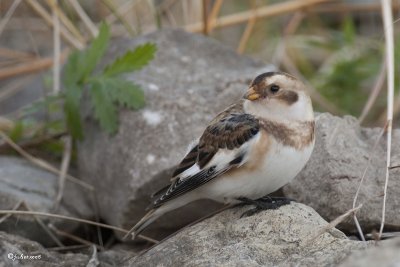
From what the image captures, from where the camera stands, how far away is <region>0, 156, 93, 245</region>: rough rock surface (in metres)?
3.98

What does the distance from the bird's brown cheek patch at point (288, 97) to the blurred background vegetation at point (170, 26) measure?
89 cm

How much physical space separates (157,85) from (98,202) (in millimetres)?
763

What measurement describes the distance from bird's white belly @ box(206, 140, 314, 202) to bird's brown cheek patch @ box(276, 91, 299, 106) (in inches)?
8.9

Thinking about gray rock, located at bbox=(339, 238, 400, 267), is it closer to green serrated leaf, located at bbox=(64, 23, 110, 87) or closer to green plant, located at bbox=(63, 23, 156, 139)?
green plant, located at bbox=(63, 23, 156, 139)

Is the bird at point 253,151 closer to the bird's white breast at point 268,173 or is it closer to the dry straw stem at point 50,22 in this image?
the bird's white breast at point 268,173

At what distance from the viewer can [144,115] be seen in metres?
4.36

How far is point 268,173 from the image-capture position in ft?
11.1

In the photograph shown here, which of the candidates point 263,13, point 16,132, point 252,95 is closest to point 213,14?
point 263,13

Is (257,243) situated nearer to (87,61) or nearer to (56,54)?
(87,61)

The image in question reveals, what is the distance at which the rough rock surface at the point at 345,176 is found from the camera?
11.7 feet

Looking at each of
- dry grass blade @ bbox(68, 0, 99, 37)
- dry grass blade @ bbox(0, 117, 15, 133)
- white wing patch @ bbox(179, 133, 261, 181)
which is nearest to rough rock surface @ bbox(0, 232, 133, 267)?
white wing patch @ bbox(179, 133, 261, 181)

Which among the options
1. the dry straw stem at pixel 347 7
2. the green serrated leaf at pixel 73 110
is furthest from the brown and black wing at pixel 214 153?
the dry straw stem at pixel 347 7

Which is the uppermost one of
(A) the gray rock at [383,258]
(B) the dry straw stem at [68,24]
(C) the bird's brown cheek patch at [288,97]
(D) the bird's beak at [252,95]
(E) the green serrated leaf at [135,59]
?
(B) the dry straw stem at [68,24]

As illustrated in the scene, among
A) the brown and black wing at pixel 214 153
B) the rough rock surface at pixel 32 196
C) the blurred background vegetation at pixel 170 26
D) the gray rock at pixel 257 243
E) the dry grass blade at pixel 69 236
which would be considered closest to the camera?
the gray rock at pixel 257 243
